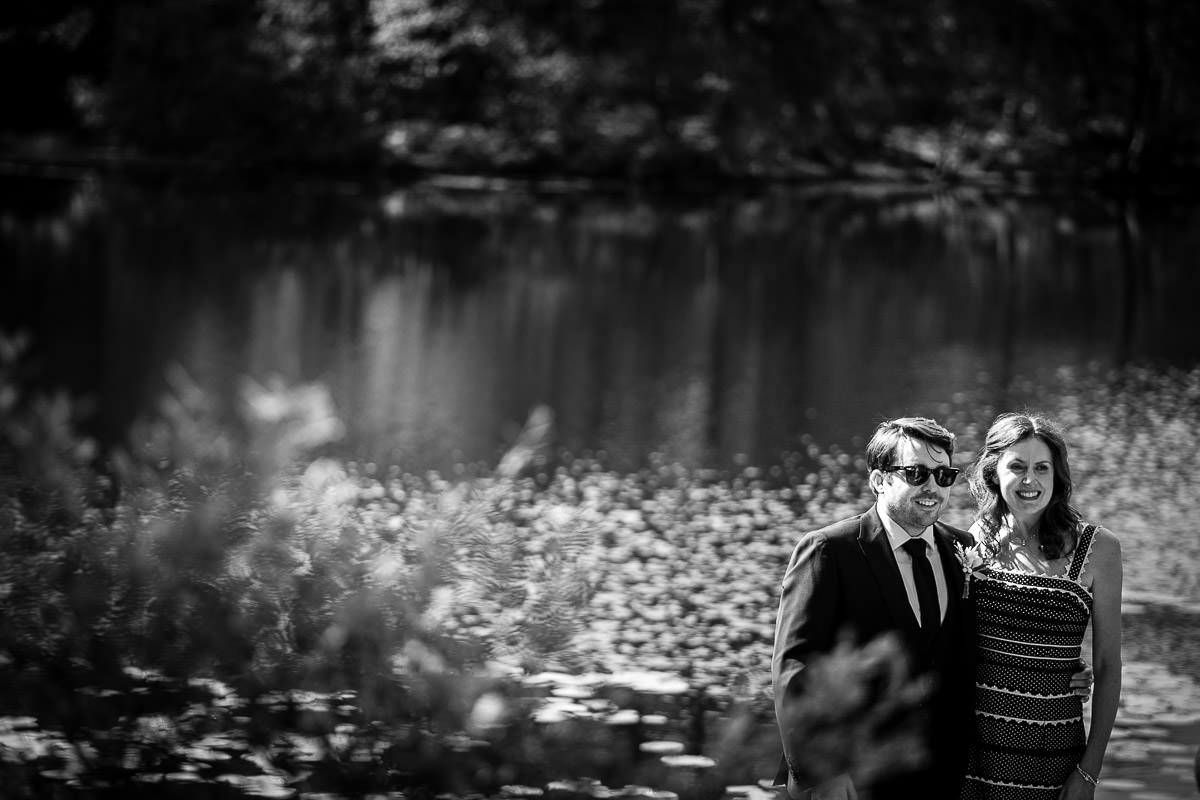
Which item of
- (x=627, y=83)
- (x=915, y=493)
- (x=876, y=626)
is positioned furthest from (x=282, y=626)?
(x=627, y=83)

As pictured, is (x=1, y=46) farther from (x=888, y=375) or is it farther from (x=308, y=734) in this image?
(x=308, y=734)

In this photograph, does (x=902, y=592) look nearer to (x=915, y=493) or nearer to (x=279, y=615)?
(x=915, y=493)

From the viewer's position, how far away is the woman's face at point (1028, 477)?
4.66 metres

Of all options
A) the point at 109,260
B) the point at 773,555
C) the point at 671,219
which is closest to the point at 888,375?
the point at 773,555

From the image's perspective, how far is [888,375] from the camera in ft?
74.0

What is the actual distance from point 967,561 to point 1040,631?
0.85ft

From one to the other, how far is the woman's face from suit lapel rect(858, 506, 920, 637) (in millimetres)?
373

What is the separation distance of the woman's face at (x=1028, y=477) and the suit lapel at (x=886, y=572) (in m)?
0.37

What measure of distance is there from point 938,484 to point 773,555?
28.1ft

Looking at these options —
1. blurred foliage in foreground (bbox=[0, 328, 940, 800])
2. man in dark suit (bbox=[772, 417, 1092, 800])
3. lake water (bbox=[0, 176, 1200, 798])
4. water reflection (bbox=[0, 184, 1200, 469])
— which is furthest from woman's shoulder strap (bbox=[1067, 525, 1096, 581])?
water reflection (bbox=[0, 184, 1200, 469])

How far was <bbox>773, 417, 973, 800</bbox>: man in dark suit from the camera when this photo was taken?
14.4 ft

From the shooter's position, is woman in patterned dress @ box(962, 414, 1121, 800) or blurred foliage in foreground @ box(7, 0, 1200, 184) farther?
blurred foliage in foreground @ box(7, 0, 1200, 184)

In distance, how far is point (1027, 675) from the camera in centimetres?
465

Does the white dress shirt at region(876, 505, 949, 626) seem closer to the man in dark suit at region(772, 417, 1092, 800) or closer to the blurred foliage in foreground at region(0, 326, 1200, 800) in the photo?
the man in dark suit at region(772, 417, 1092, 800)
